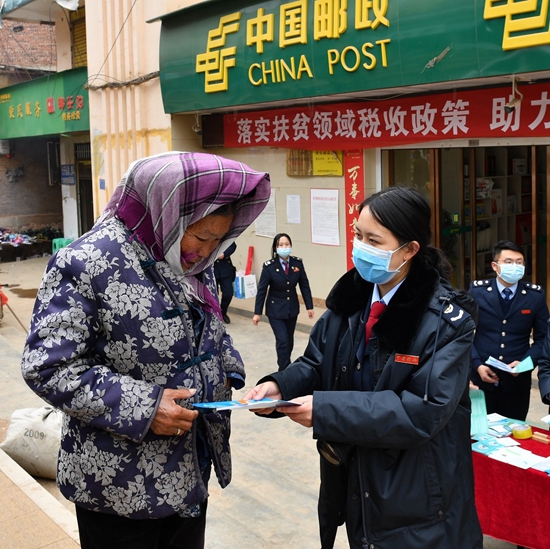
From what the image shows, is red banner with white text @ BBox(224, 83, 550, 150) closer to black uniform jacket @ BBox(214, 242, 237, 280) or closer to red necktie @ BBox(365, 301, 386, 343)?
black uniform jacket @ BBox(214, 242, 237, 280)

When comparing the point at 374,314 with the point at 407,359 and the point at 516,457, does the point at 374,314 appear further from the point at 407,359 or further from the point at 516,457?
the point at 516,457

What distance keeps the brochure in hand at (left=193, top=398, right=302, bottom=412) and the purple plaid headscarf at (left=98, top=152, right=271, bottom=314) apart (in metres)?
0.34

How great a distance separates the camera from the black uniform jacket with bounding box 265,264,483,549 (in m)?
2.08

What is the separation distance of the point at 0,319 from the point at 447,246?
6716 mm

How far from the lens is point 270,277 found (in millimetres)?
7652

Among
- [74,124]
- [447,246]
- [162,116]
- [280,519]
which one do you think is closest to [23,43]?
[74,124]

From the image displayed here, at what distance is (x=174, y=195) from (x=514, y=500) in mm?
2502

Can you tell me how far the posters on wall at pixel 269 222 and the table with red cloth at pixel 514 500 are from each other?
7.64 meters

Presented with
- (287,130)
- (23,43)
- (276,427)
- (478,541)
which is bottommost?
(276,427)

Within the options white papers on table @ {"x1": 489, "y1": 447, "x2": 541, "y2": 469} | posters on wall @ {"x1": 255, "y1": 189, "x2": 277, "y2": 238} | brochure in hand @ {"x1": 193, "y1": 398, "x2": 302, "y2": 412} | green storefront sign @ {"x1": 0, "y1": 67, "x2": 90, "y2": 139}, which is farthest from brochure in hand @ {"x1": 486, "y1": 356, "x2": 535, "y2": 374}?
green storefront sign @ {"x1": 0, "y1": 67, "x2": 90, "y2": 139}

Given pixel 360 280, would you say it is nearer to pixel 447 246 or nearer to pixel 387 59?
pixel 387 59

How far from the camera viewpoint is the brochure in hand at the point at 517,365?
14.7 feet

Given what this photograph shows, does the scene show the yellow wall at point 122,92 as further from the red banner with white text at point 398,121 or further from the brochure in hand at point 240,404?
the brochure in hand at point 240,404

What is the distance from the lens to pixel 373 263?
7.55 ft
